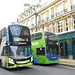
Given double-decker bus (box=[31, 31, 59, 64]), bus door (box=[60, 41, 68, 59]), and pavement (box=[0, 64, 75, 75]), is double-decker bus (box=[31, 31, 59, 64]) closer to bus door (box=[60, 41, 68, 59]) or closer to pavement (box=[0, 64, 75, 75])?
pavement (box=[0, 64, 75, 75])

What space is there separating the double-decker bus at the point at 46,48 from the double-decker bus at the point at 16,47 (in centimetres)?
261

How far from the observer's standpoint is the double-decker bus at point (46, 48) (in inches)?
574

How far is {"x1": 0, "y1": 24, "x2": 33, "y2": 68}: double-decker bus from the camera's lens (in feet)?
37.9

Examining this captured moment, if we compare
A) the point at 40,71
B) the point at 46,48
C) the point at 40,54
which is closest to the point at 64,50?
the point at 40,54

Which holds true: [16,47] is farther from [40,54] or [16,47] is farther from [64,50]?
[64,50]

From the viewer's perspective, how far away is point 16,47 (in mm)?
11734

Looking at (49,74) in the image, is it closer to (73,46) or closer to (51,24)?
(73,46)

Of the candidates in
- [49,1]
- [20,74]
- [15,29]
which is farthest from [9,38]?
[49,1]

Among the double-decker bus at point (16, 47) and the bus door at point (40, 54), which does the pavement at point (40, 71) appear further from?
the bus door at point (40, 54)

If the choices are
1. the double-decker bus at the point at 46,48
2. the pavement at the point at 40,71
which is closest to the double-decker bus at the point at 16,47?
the pavement at the point at 40,71

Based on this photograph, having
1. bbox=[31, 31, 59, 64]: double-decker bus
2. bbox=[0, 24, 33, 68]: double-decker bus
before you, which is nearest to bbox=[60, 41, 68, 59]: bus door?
bbox=[31, 31, 59, 64]: double-decker bus

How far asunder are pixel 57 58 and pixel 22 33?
210 inches

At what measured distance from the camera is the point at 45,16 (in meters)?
30.1

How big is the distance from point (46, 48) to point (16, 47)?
382 cm
